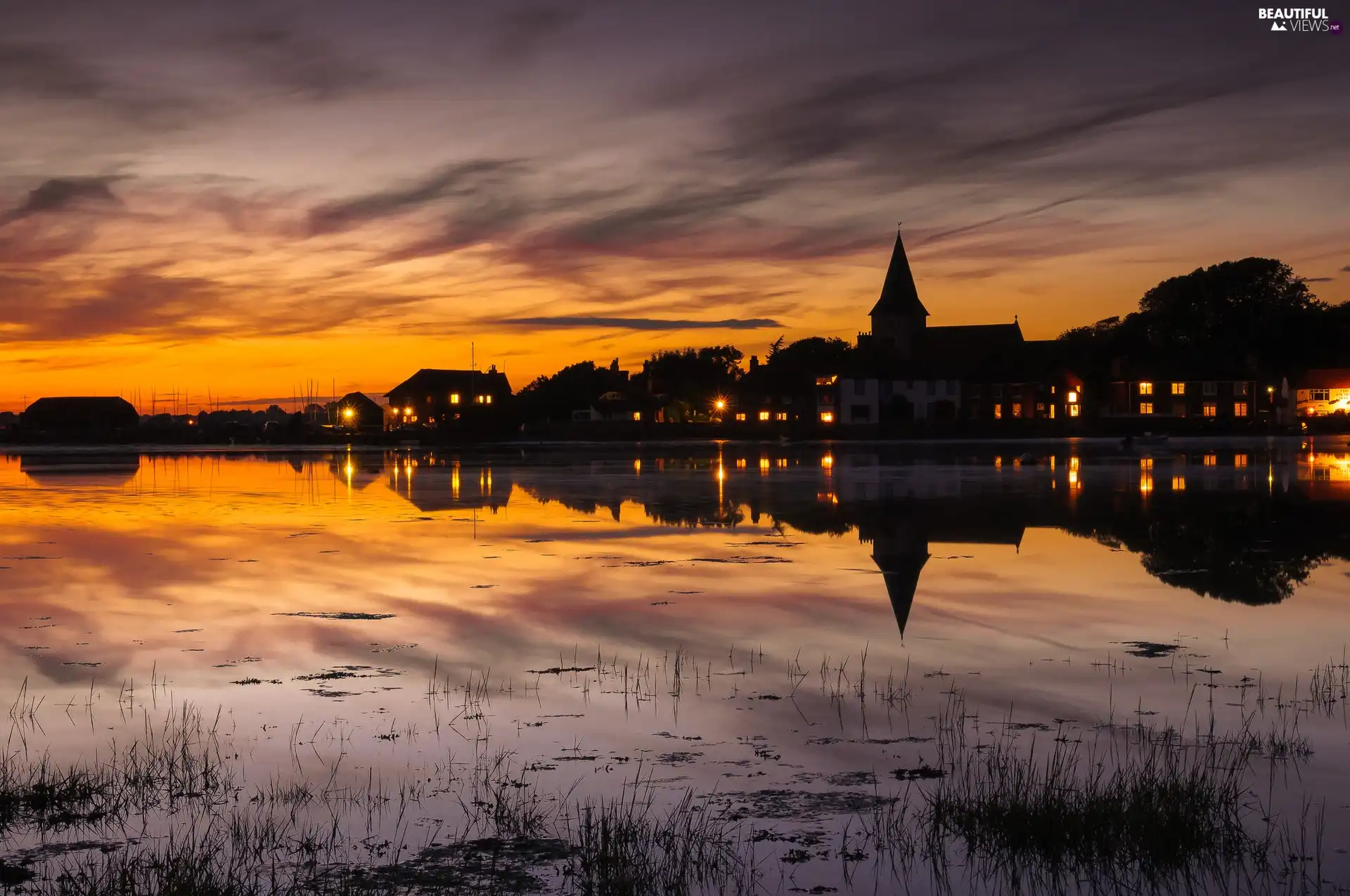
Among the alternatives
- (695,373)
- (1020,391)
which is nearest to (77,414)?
(695,373)

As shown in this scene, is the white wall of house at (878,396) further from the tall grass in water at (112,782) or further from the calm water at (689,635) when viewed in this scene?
the tall grass in water at (112,782)

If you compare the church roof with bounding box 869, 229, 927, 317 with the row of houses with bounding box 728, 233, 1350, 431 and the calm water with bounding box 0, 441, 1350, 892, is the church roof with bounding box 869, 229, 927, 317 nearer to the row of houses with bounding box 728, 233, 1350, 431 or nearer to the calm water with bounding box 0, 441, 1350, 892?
the row of houses with bounding box 728, 233, 1350, 431

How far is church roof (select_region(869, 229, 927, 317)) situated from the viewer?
182375 millimetres

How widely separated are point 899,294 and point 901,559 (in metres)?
163

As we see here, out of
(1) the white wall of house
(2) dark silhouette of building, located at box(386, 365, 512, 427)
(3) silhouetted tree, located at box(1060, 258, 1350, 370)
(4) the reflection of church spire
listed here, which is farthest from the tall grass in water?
(2) dark silhouette of building, located at box(386, 365, 512, 427)

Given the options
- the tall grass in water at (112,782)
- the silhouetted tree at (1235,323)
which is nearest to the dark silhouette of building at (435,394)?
the silhouetted tree at (1235,323)

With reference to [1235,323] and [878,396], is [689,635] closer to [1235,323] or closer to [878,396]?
[878,396]

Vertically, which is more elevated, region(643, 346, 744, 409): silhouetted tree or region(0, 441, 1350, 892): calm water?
region(643, 346, 744, 409): silhouetted tree

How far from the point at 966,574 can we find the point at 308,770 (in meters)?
14.8

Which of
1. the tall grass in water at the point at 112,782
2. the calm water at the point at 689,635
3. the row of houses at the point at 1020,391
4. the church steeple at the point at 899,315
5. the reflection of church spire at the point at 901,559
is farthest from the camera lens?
the church steeple at the point at 899,315

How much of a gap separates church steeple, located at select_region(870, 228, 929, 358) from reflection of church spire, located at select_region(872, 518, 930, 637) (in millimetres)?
151681

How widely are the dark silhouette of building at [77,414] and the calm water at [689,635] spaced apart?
6466 inches

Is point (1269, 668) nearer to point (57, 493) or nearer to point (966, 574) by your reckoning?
point (966, 574)

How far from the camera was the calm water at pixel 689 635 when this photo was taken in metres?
11.1
